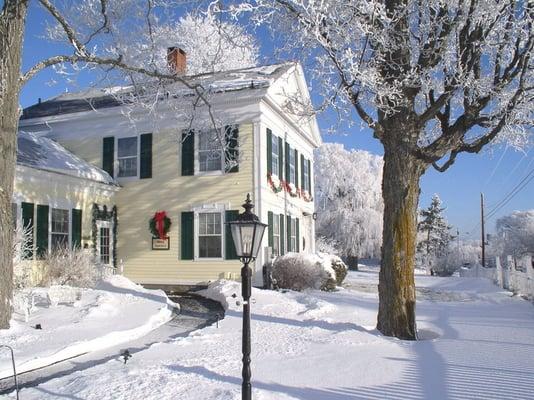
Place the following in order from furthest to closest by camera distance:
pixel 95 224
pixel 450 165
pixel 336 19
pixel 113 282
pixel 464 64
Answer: pixel 95 224
pixel 113 282
pixel 450 165
pixel 464 64
pixel 336 19

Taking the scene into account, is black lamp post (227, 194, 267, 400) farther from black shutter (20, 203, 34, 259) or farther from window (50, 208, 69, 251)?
window (50, 208, 69, 251)

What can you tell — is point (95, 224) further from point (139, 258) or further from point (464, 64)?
point (464, 64)

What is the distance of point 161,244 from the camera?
1636 centimetres

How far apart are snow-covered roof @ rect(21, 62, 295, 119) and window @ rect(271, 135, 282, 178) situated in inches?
80.1

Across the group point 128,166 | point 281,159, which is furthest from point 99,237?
point 281,159

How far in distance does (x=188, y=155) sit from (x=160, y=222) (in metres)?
2.39

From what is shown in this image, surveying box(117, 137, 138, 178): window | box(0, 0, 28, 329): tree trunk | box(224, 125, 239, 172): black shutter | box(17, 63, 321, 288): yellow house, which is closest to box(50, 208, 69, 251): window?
box(17, 63, 321, 288): yellow house

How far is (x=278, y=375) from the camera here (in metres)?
5.86

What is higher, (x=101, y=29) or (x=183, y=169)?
(x=101, y=29)

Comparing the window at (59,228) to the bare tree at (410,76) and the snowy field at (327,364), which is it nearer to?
the snowy field at (327,364)

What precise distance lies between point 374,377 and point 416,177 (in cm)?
413

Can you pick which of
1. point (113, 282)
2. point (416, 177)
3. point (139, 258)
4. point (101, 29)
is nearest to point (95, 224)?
point (139, 258)

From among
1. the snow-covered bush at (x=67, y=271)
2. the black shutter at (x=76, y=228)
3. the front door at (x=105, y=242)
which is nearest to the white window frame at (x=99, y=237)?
the front door at (x=105, y=242)

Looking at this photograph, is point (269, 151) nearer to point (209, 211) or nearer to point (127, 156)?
point (209, 211)
